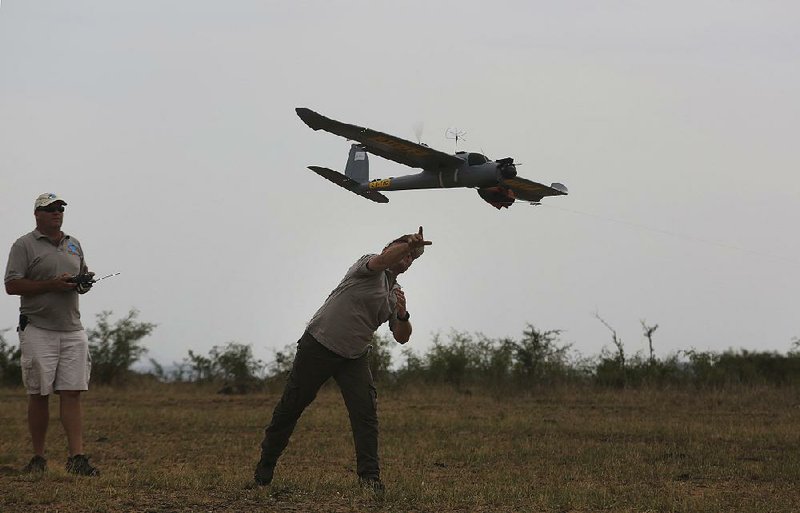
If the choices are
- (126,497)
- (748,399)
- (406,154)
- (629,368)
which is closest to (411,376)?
(629,368)

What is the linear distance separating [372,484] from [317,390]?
30.1 inches

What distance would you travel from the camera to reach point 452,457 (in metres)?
9.91

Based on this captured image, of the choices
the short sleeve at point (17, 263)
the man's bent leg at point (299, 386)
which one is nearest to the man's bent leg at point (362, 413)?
the man's bent leg at point (299, 386)

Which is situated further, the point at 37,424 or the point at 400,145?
the point at 400,145

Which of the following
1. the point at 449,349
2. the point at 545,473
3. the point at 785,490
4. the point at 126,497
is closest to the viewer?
the point at 126,497

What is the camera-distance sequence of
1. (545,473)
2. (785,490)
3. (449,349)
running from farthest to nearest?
1. (449,349)
2. (545,473)
3. (785,490)

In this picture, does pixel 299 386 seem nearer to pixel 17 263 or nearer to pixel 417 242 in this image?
pixel 417 242

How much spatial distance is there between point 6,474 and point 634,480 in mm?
5080

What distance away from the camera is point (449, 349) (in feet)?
77.7

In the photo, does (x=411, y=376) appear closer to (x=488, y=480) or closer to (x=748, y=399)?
(x=748, y=399)

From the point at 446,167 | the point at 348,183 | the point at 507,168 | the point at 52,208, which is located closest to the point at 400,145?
the point at 446,167

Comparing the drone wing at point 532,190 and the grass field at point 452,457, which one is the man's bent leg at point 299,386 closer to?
the grass field at point 452,457

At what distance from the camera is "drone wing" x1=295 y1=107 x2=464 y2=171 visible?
12.3 m

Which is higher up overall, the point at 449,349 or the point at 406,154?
the point at 406,154
